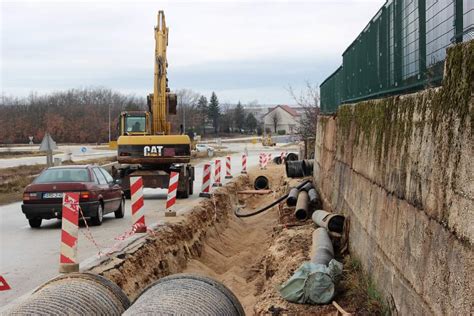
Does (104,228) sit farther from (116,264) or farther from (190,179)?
(190,179)

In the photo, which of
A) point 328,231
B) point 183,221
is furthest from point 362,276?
point 183,221

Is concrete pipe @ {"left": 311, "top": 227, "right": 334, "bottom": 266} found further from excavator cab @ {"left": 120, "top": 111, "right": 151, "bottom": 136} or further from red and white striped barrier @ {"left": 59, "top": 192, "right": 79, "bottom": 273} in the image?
excavator cab @ {"left": 120, "top": 111, "right": 151, "bottom": 136}

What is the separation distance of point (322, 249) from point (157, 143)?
48.3 ft

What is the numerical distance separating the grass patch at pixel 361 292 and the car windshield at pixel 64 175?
9.21 metres

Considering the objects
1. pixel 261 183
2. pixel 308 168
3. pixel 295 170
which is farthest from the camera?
pixel 261 183

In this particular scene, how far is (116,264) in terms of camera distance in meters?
9.98

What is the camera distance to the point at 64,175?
16156 millimetres

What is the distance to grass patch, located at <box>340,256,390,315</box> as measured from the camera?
6441 millimetres

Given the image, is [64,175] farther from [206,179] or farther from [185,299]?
[185,299]

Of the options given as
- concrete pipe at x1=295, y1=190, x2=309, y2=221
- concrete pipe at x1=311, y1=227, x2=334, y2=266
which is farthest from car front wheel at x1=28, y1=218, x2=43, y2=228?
concrete pipe at x1=311, y1=227, x2=334, y2=266

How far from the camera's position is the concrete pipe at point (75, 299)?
5465 mm

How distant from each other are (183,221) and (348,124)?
18.8 feet

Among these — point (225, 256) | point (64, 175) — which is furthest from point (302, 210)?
point (64, 175)

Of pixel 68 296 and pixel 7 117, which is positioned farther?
pixel 7 117
